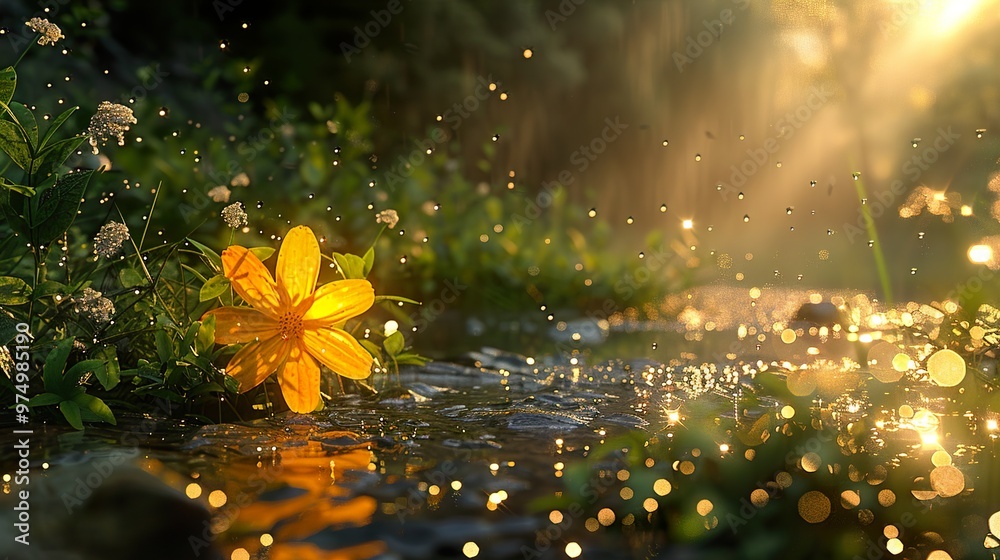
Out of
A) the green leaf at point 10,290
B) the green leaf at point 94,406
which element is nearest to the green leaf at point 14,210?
the green leaf at point 10,290

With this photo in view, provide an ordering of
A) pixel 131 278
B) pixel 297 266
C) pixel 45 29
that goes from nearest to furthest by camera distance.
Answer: pixel 45 29 → pixel 297 266 → pixel 131 278

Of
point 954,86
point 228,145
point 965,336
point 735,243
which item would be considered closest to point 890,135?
point 954,86

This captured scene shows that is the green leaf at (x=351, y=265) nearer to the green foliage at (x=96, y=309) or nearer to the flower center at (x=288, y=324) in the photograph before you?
the green foliage at (x=96, y=309)

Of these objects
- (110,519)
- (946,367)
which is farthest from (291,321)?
(946,367)

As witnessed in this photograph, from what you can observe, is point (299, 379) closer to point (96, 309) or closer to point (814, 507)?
point (96, 309)

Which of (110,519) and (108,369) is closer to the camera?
(110,519)

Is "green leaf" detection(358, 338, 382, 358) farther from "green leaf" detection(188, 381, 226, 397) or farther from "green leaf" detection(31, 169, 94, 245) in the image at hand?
"green leaf" detection(31, 169, 94, 245)

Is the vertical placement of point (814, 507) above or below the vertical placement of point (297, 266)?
below

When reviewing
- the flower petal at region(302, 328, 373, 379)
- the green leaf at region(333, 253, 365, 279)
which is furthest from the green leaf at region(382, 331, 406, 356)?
the flower petal at region(302, 328, 373, 379)
